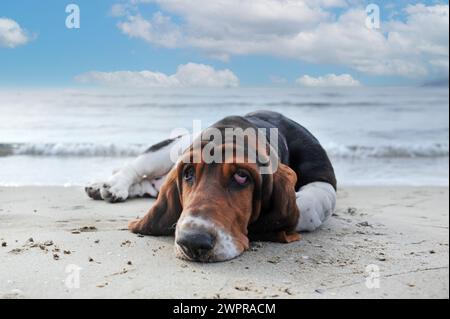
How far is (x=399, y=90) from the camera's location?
86.6 ft

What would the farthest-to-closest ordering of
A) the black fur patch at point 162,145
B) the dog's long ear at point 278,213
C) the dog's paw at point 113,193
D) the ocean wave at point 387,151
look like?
the ocean wave at point 387,151 → the black fur patch at point 162,145 → the dog's paw at point 113,193 → the dog's long ear at point 278,213

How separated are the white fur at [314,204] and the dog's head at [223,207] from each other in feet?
0.93

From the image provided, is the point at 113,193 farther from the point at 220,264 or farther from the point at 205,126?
the point at 205,126

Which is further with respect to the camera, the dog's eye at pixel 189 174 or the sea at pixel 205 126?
the sea at pixel 205 126

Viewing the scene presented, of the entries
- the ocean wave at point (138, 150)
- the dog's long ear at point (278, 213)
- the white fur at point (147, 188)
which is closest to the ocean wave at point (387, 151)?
the ocean wave at point (138, 150)

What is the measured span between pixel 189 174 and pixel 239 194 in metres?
0.35

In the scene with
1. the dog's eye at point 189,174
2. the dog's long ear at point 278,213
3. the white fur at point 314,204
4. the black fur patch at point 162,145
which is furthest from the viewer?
the black fur patch at point 162,145

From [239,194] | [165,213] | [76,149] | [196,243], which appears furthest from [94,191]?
[76,149]

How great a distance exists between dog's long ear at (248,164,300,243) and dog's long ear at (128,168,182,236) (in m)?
0.52

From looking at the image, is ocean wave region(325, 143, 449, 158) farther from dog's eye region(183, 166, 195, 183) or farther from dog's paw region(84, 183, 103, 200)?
dog's eye region(183, 166, 195, 183)

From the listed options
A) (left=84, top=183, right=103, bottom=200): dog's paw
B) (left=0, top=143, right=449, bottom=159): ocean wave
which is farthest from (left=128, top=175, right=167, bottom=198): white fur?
(left=0, top=143, right=449, bottom=159): ocean wave

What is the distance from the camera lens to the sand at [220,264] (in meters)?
3.20

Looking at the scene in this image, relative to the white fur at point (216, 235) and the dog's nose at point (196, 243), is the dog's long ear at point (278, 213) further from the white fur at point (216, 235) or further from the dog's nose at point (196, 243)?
the dog's nose at point (196, 243)

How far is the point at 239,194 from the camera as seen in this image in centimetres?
377
